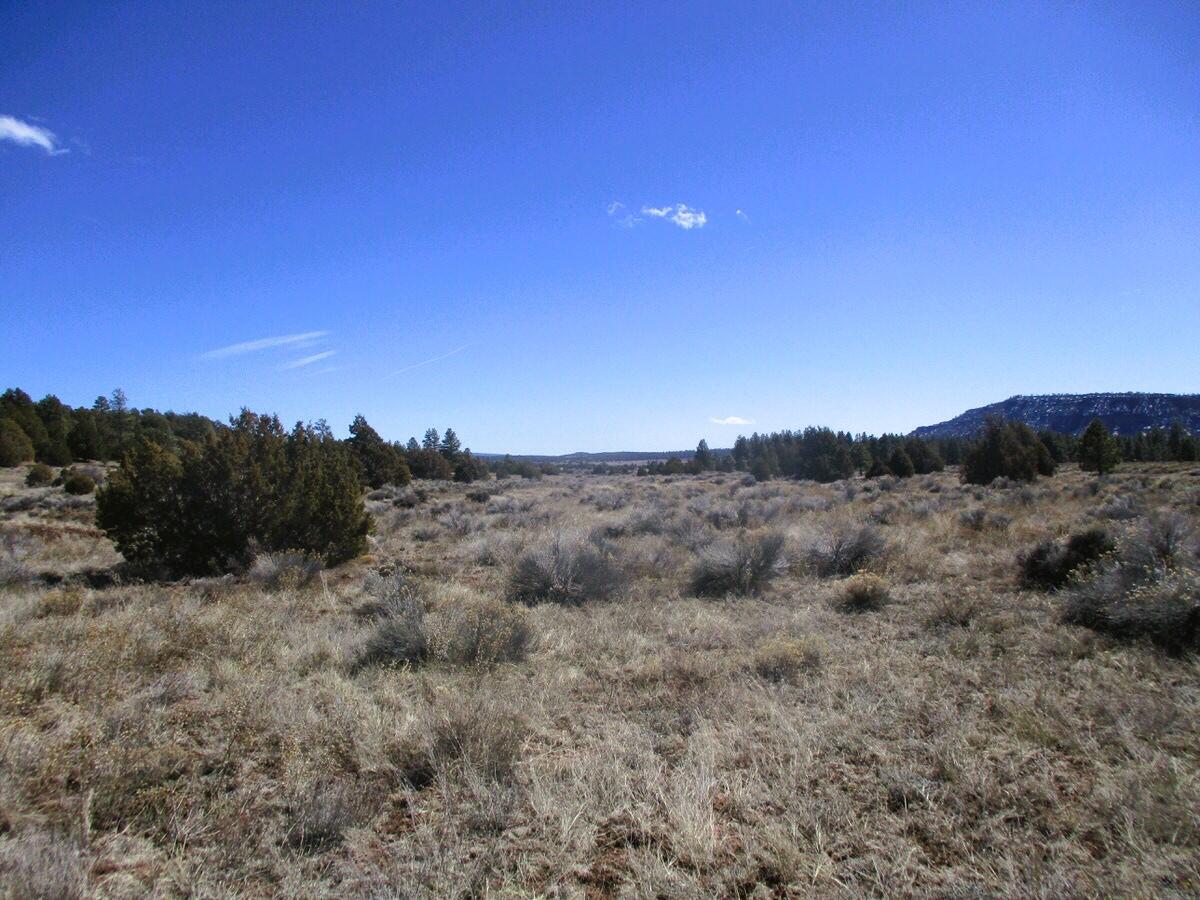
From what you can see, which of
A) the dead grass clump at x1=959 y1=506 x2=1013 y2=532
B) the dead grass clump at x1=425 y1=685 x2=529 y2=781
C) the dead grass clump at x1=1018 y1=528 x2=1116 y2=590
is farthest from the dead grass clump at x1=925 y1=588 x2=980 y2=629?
the dead grass clump at x1=959 y1=506 x2=1013 y2=532

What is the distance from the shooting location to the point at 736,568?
10047 mm

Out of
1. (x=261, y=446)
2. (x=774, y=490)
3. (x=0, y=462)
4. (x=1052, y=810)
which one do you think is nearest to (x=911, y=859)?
(x=1052, y=810)

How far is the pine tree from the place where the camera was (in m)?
32.2

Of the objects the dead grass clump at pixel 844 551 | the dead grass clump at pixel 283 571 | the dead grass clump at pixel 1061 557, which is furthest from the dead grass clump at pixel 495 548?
the dead grass clump at pixel 1061 557

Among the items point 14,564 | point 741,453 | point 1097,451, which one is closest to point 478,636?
point 14,564

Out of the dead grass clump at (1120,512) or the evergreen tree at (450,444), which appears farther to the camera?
the evergreen tree at (450,444)

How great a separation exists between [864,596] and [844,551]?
9.14 feet

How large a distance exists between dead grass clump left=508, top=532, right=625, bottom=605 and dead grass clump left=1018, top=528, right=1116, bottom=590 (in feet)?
22.0

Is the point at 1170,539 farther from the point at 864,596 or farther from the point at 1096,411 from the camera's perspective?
the point at 1096,411

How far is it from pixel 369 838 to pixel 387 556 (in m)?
11.7

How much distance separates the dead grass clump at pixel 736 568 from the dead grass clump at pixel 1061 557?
3.94 metres

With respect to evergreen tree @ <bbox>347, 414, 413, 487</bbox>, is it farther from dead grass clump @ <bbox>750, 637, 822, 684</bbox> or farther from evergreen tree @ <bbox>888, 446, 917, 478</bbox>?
evergreen tree @ <bbox>888, 446, 917, 478</bbox>

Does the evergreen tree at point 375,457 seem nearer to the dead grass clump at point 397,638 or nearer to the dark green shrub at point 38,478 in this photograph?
the dark green shrub at point 38,478

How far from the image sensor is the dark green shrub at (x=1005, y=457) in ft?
95.6
